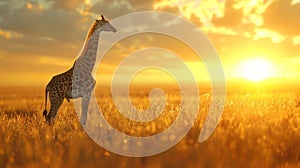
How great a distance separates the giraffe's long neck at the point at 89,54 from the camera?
33.3ft

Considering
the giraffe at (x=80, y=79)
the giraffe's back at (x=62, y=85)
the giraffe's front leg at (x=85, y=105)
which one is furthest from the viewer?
the giraffe's back at (x=62, y=85)

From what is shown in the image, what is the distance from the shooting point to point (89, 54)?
1031 centimetres

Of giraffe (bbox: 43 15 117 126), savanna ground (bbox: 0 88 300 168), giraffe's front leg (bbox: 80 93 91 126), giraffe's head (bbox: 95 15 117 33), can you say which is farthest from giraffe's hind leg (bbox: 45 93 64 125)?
savanna ground (bbox: 0 88 300 168)

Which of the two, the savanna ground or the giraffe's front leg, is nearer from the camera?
the savanna ground

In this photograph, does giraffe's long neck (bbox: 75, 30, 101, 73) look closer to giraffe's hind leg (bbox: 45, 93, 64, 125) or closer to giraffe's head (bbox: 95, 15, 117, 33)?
giraffe's head (bbox: 95, 15, 117, 33)

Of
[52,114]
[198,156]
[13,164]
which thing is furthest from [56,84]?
[198,156]

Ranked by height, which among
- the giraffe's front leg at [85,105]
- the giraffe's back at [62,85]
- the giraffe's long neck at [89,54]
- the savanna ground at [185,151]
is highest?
the giraffe's long neck at [89,54]

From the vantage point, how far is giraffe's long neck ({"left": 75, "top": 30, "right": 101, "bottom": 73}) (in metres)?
10.2

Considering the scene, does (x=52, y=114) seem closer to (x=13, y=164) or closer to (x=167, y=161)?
(x=13, y=164)

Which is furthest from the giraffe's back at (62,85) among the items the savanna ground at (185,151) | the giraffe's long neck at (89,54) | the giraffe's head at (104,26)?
the savanna ground at (185,151)

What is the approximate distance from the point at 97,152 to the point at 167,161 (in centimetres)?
89

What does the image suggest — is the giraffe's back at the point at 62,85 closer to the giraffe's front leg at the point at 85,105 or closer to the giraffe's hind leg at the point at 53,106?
the giraffe's hind leg at the point at 53,106

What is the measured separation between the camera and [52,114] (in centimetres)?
995

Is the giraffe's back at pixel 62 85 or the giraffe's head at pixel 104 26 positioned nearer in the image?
the giraffe's back at pixel 62 85
